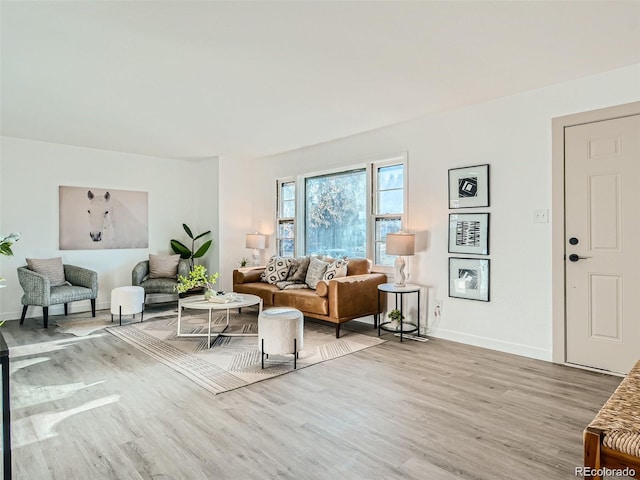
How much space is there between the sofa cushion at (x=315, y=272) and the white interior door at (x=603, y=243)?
2524mm

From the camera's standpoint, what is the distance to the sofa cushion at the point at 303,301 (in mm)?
4148

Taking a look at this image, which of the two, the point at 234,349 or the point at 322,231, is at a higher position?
the point at 322,231

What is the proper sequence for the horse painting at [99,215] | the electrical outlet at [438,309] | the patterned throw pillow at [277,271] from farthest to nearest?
the horse painting at [99,215] → the patterned throw pillow at [277,271] → the electrical outlet at [438,309]

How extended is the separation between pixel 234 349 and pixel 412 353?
1722 millimetres

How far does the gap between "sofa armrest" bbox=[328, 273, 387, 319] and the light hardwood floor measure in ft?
2.37

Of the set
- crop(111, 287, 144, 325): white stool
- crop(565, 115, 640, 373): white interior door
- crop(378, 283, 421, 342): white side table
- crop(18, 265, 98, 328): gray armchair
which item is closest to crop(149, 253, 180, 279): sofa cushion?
crop(18, 265, 98, 328): gray armchair

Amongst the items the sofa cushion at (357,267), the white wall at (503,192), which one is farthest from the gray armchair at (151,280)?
the white wall at (503,192)

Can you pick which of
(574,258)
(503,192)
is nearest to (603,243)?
(574,258)

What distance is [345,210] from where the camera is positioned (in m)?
5.28

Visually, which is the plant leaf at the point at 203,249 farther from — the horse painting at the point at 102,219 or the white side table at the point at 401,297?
the white side table at the point at 401,297

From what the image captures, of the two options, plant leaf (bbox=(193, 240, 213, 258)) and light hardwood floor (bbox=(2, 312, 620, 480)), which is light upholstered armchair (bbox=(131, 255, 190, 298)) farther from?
light hardwood floor (bbox=(2, 312, 620, 480))

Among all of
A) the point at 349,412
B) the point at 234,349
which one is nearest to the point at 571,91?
the point at 349,412

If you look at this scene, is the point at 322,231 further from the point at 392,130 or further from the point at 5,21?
the point at 5,21

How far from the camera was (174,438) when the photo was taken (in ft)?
6.88
